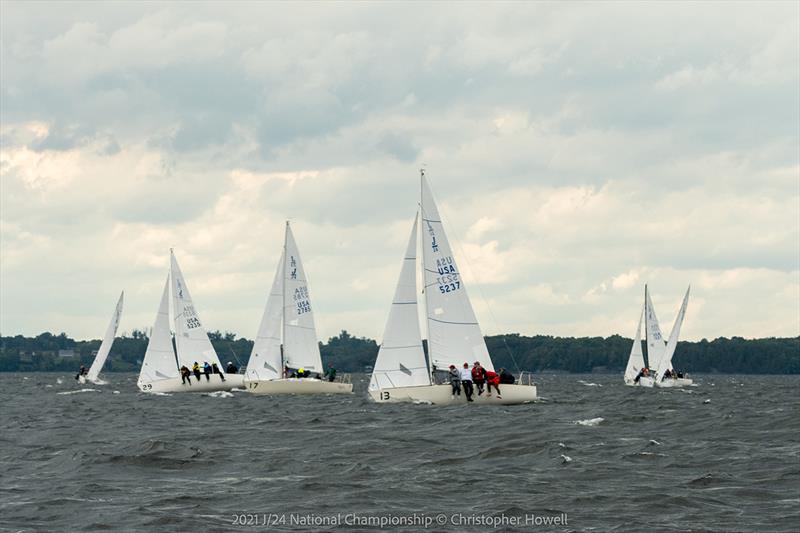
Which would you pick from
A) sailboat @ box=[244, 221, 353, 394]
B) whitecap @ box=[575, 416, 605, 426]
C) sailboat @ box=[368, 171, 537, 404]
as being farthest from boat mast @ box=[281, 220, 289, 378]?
whitecap @ box=[575, 416, 605, 426]

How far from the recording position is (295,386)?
182 feet

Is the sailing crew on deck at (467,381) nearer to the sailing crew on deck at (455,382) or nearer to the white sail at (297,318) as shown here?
the sailing crew on deck at (455,382)

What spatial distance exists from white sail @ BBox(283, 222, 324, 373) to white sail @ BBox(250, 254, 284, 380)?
2.30 feet

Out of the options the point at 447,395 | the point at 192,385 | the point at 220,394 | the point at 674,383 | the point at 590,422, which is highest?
the point at 674,383

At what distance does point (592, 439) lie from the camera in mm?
28656

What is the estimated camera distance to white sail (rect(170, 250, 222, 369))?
64375 millimetres

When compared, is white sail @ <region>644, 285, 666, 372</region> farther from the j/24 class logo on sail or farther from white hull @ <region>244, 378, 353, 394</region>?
the j/24 class logo on sail

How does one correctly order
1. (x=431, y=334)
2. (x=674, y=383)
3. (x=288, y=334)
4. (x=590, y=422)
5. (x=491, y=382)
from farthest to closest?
(x=674, y=383), (x=288, y=334), (x=431, y=334), (x=491, y=382), (x=590, y=422)

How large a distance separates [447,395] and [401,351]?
2.77m

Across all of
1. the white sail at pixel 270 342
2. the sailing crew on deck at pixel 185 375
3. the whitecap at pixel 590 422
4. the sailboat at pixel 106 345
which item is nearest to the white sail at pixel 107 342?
the sailboat at pixel 106 345

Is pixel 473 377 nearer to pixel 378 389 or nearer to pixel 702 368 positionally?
pixel 378 389

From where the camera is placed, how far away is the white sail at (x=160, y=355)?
63.7 m

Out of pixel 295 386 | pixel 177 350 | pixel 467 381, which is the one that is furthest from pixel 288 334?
pixel 467 381

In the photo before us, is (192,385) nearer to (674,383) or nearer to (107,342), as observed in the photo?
(107,342)
